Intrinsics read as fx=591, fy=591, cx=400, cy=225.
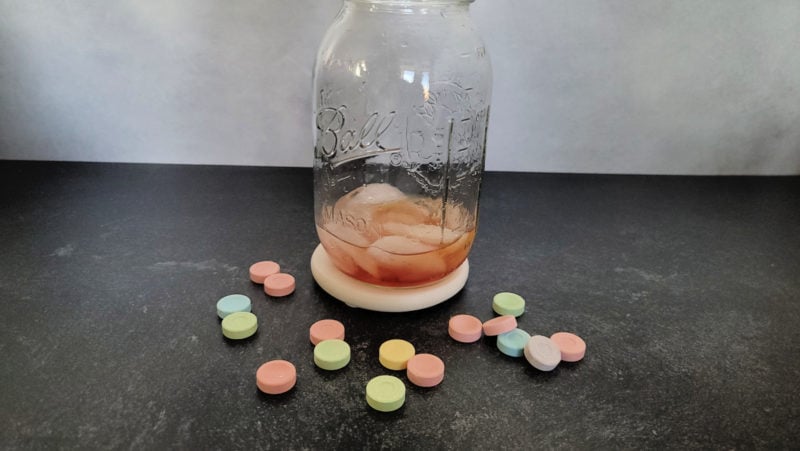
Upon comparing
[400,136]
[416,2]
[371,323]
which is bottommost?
[371,323]

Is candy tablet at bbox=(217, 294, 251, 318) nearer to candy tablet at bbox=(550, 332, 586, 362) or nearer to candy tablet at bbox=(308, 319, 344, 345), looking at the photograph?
candy tablet at bbox=(308, 319, 344, 345)

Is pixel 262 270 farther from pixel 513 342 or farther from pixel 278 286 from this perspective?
pixel 513 342

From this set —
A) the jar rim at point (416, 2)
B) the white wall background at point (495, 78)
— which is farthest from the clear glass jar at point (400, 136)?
the white wall background at point (495, 78)

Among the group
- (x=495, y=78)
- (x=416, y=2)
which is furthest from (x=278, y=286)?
(x=495, y=78)

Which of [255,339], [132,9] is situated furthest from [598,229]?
[132,9]

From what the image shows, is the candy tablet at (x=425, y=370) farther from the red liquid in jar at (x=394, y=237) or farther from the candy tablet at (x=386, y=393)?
the red liquid in jar at (x=394, y=237)

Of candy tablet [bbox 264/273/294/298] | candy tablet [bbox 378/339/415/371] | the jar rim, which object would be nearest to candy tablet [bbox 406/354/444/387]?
candy tablet [bbox 378/339/415/371]
